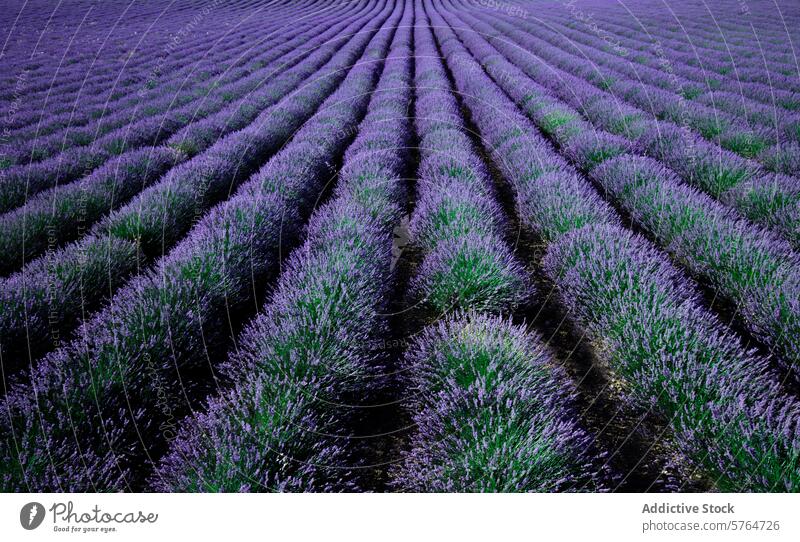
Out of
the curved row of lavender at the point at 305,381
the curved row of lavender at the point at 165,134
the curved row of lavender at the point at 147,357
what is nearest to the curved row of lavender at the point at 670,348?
the curved row of lavender at the point at 305,381

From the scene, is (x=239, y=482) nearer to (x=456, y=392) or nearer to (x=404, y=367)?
(x=456, y=392)

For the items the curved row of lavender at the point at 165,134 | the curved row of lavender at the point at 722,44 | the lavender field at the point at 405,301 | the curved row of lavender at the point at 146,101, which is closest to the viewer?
the lavender field at the point at 405,301

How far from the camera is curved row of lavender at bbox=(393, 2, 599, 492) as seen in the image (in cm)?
172

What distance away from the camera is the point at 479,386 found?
2049 mm

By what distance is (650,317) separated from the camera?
2387mm

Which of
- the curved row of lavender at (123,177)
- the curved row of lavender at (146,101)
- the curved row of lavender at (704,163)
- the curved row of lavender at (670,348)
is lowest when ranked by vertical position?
the curved row of lavender at (670,348)

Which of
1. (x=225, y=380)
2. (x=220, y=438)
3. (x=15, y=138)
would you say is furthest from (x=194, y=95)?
(x=220, y=438)

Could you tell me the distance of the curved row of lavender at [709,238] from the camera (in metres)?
2.54

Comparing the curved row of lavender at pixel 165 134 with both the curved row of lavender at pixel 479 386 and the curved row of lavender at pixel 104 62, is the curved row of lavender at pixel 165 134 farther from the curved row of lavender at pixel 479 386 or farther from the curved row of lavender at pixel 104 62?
the curved row of lavender at pixel 479 386

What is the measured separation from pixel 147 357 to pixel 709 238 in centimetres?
373

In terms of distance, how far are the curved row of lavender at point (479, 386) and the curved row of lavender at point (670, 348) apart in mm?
370

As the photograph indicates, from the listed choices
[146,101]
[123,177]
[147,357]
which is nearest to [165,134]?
[146,101]

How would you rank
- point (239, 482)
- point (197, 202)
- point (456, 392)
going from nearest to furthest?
point (239, 482), point (456, 392), point (197, 202)

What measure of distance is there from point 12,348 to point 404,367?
7.22 ft
